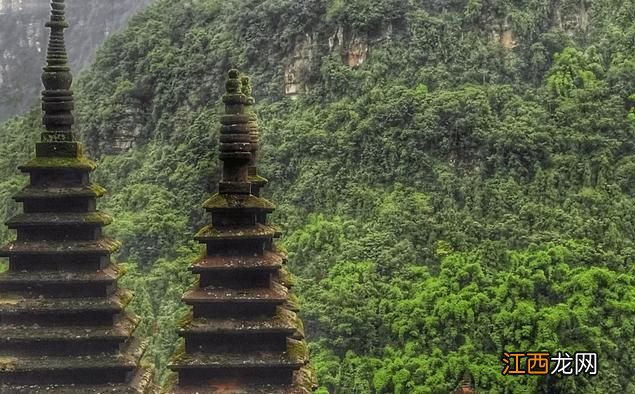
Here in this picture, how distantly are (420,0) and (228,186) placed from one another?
203 feet

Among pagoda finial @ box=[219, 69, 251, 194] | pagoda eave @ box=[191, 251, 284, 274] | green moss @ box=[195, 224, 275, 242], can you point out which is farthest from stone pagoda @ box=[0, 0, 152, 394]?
pagoda finial @ box=[219, 69, 251, 194]

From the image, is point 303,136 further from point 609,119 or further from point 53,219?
point 53,219

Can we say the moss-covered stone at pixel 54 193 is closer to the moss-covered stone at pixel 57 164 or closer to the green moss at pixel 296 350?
the moss-covered stone at pixel 57 164

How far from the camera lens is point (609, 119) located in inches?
2343

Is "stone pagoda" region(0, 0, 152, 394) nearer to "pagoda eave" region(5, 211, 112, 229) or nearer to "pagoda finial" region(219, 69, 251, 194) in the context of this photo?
"pagoda eave" region(5, 211, 112, 229)

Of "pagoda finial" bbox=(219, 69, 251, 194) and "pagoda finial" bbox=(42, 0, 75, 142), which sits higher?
"pagoda finial" bbox=(42, 0, 75, 142)

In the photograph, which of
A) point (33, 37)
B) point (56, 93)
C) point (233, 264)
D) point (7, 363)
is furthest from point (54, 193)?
point (33, 37)

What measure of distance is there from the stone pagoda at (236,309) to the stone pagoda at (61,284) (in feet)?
5.63

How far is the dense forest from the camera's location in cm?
4950

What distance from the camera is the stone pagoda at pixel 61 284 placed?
1514 cm

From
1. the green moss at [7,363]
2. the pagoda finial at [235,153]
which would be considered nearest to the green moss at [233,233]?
the pagoda finial at [235,153]

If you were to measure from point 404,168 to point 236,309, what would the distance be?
161ft

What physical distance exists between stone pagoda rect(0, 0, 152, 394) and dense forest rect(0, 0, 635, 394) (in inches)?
1067

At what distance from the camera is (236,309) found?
1466 centimetres
